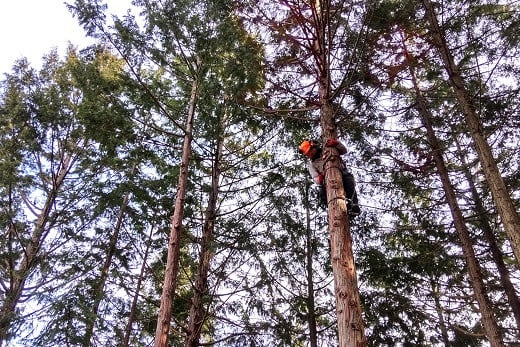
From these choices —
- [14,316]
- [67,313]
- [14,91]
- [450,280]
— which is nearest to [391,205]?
[450,280]

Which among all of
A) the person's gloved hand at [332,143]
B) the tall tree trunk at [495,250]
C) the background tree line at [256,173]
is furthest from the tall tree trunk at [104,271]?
the tall tree trunk at [495,250]

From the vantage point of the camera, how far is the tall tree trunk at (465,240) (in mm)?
6922

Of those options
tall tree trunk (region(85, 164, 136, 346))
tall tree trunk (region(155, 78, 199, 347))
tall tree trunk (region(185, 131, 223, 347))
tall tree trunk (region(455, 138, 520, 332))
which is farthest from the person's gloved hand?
tall tree trunk (region(85, 164, 136, 346))

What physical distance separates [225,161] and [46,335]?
16.6 ft

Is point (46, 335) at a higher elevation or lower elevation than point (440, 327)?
lower

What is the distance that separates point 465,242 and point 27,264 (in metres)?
9.64

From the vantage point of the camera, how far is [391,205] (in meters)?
9.77

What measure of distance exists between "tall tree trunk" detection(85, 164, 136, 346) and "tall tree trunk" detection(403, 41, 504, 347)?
7459 millimetres

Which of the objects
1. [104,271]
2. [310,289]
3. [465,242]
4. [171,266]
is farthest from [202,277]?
[465,242]

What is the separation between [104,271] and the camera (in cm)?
923

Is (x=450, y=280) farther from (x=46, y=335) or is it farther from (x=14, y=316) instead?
(x=14, y=316)

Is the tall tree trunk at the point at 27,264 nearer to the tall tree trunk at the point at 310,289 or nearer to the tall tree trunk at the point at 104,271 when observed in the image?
the tall tree trunk at the point at 104,271

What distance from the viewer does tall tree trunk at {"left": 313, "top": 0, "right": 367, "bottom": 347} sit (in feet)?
12.7

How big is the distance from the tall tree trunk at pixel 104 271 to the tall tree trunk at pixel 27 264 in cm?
152
